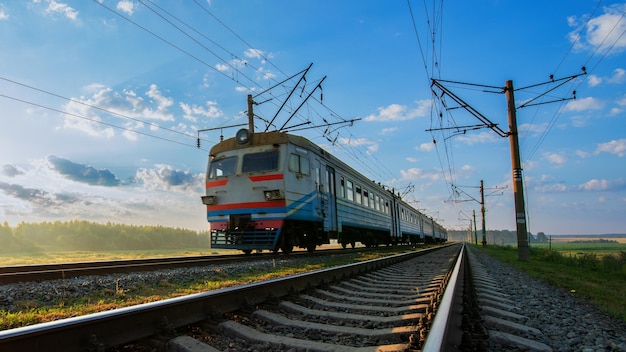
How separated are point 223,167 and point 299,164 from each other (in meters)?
2.27

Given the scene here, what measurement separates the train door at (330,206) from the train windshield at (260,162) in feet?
8.20

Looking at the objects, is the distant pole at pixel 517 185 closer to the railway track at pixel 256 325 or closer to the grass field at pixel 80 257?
the railway track at pixel 256 325

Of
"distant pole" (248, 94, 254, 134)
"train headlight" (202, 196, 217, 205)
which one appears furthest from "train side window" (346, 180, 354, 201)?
"distant pole" (248, 94, 254, 134)

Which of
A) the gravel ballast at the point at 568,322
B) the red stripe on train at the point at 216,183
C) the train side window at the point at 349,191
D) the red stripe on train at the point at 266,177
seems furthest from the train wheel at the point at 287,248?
the gravel ballast at the point at 568,322

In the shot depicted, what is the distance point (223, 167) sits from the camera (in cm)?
1184

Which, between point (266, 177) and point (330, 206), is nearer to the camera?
point (266, 177)

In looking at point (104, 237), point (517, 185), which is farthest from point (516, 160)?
point (104, 237)

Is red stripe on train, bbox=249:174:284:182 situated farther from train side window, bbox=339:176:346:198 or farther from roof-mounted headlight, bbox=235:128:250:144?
train side window, bbox=339:176:346:198

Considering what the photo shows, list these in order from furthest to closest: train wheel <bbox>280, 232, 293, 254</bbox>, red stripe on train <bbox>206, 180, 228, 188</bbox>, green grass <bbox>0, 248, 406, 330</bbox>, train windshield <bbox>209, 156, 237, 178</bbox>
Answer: train windshield <bbox>209, 156, 237, 178</bbox>
red stripe on train <bbox>206, 180, 228, 188</bbox>
train wheel <bbox>280, 232, 293, 254</bbox>
green grass <bbox>0, 248, 406, 330</bbox>

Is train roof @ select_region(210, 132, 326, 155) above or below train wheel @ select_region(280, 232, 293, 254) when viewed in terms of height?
above

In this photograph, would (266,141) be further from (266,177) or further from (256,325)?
(256,325)

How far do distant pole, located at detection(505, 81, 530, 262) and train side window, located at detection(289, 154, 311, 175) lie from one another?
762 cm

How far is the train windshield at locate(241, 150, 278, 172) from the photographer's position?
11.0 m

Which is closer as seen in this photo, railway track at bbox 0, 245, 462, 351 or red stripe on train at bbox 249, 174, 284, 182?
railway track at bbox 0, 245, 462, 351
